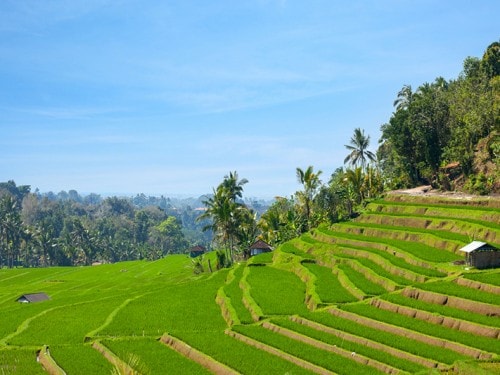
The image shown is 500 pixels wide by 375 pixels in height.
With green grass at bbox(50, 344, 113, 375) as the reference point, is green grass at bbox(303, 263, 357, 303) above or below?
above

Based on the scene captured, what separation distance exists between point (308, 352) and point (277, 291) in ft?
43.3

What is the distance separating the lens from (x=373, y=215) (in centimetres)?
5150

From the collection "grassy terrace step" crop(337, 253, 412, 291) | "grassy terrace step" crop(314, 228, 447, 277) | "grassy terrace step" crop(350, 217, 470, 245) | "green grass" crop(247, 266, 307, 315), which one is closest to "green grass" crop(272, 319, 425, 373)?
"green grass" crop(247, 266, 307, 315)

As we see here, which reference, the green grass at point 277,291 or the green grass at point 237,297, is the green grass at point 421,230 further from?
the green grass at point 237,297

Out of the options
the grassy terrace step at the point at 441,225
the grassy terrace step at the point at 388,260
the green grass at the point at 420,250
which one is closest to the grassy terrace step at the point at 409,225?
the grassy terrace step at the point at 441,225

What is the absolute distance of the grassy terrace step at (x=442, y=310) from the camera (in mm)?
23909

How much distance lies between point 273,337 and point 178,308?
11.6m

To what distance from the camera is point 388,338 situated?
24078mm

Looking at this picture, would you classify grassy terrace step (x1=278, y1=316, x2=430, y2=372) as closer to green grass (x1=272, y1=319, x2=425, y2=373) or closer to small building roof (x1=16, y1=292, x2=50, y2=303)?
green grass (x1=272, y1=319, x2=425, y2=373)

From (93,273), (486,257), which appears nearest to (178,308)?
(486,257)

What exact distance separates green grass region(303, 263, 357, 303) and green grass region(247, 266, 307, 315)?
1251mm

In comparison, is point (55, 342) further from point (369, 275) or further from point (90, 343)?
point (369, 275)

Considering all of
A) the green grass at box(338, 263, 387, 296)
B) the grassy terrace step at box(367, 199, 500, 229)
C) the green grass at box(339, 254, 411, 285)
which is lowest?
the green grass at box(338, 263, 387, 296)

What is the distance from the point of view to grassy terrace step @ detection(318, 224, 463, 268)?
34406 mm
